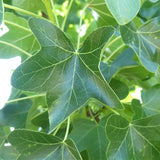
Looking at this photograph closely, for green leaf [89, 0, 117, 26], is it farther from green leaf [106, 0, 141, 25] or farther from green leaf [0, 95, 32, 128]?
green leaf [0, 95, 32, 128]

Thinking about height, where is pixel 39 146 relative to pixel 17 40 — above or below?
below

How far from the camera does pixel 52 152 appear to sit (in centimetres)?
70

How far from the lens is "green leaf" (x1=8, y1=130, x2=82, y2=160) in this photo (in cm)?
69

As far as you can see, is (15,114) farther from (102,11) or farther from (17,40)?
(102,11)

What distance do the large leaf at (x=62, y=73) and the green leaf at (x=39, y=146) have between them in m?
0.07

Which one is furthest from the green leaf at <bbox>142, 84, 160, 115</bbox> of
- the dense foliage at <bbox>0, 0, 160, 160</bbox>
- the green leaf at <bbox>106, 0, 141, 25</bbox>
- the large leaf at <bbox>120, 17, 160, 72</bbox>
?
the green leaf at <bbox>106, 0, 141, 25</bbox>

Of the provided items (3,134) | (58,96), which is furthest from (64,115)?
(3,134)

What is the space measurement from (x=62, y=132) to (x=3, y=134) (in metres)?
0.15

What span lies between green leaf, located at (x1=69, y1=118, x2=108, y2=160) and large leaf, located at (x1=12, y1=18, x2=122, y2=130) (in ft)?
0.57

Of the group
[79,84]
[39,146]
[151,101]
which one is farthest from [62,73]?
[151,101]

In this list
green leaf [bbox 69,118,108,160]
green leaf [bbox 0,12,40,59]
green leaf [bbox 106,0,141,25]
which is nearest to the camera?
green leaf [bbox 106,0,141,25]

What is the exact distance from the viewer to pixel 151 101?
2.80ft

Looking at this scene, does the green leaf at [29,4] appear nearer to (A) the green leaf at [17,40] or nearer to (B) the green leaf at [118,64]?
(A) the green leaf at [17,40]

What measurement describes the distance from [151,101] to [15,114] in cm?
41
